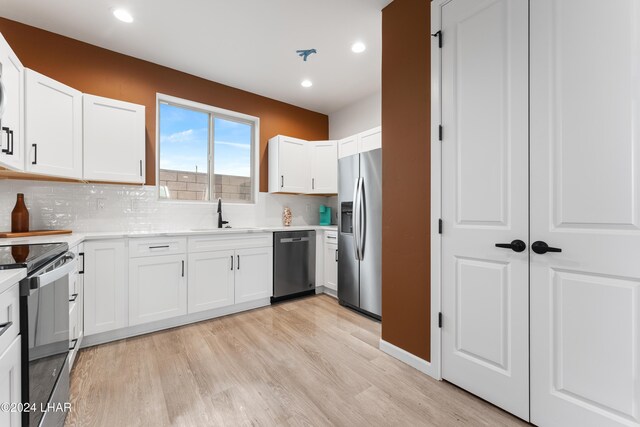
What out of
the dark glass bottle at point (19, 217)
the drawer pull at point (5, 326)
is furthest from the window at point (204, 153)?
the drawer pull at point (5, 326)

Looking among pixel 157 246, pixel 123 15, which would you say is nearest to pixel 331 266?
pixel 157 246

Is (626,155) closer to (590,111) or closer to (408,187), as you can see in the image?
(590,111)

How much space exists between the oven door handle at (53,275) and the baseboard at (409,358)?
7.10 ft

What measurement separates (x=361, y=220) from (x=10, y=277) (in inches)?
104

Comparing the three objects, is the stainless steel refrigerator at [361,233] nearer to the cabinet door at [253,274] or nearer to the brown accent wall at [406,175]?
the brown accent wall at [406,175]

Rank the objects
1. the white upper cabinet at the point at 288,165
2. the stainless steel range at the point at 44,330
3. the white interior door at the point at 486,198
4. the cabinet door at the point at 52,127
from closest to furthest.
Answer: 1. the stainless steel range at the point at 44,330
2. the white interior door at the point at 486,198
3. the cabinet door at the point at 52,127
4. the white upper cabinet at the point at 288,165

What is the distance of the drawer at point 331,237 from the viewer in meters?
3.66

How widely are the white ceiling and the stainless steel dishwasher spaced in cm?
203

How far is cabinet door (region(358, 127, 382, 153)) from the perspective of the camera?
3.31 m

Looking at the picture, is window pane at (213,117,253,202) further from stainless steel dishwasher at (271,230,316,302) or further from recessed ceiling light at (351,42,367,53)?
recessed ceiling light at (351,42,367,53)

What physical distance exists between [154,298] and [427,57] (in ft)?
10.2

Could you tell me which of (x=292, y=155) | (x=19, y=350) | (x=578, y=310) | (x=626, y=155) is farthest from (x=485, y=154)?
(x=292, y=155)

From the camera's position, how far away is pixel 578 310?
4.38ft

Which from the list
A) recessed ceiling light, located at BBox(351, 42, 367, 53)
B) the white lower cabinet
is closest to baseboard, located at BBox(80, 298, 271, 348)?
the white lower cabinet
